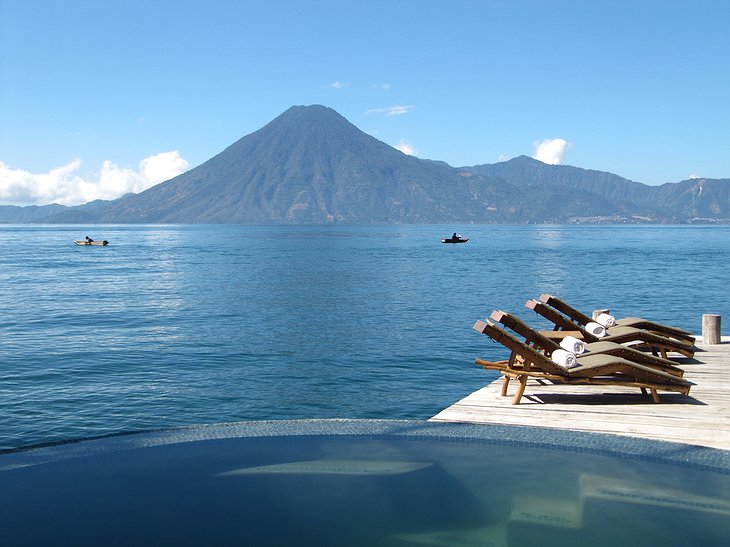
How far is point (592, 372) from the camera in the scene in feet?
30.4

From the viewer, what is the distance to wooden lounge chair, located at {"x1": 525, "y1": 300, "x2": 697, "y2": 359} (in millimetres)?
11891

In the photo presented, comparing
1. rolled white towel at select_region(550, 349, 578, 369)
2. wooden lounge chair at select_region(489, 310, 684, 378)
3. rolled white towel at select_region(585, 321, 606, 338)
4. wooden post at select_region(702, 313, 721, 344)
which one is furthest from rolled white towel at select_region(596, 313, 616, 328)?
rolled white towel at select_region(550, 349, 578, 369)

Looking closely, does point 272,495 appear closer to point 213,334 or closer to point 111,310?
point 213,334

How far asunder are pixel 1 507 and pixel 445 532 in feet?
13.7

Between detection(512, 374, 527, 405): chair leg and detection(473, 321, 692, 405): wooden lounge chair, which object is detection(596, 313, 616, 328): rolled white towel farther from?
detection(512, 374, 527, 405): chair leg

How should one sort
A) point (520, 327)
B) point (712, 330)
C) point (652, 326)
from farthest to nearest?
point (712, 330)
point (652, 326)
point (520, 327)

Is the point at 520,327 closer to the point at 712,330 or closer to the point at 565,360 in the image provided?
the point at 565,360

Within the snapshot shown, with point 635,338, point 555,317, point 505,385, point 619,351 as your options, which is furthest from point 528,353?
point 555,317

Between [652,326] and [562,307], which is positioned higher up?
[562,307]

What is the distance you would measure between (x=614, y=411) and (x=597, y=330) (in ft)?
13.1

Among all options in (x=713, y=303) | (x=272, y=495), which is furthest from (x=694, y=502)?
(x=713, y=303)

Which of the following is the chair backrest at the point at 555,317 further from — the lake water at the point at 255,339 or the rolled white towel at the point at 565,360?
the rolled white towel at the point at 565,360

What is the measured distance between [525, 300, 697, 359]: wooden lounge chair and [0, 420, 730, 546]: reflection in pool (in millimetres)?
4616

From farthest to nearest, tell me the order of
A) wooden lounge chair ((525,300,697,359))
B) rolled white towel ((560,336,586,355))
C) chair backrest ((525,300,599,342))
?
chair backrest ((525,300,599,342)) → wooden lounge chair ((525,300,697,359)) → rolled white towel ((560,336,586,355))
